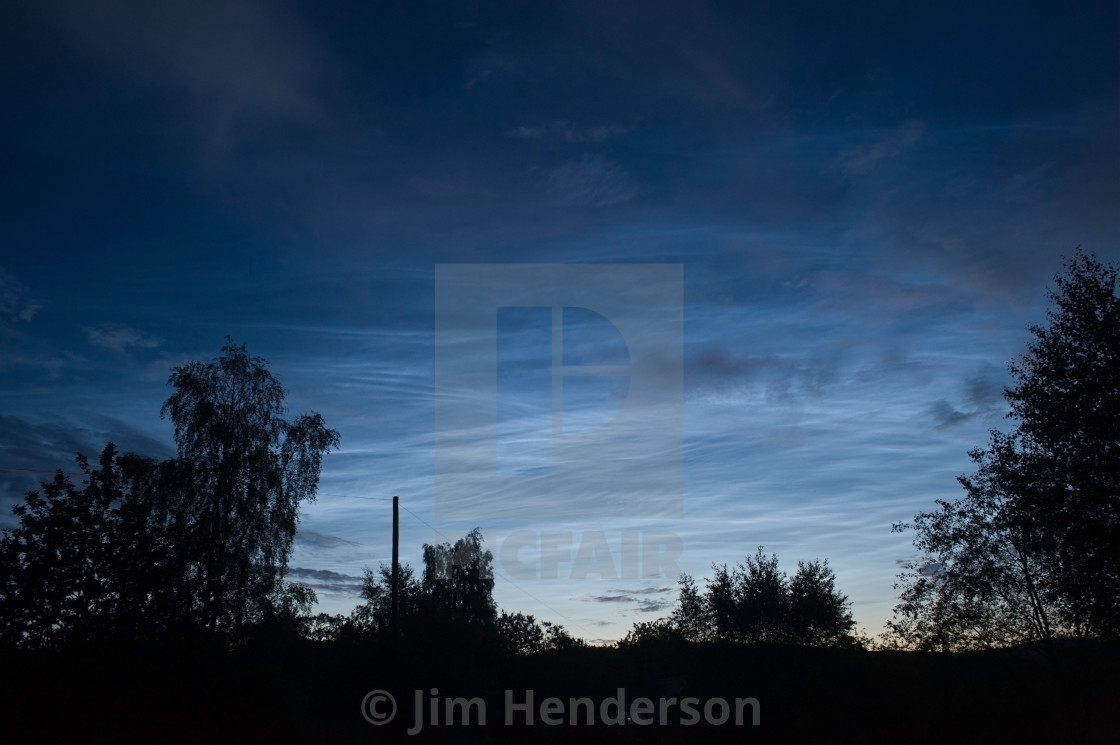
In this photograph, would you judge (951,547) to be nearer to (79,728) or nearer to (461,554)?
(79,728)

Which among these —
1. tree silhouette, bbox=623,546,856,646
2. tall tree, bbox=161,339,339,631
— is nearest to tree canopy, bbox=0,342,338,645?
tall tree, bbox=161,339,339,631

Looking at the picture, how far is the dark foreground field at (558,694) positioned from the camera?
14.7m

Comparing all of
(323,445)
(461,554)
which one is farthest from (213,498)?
(461,554)

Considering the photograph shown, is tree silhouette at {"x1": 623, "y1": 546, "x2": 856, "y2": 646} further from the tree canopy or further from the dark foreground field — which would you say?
the tree canopy

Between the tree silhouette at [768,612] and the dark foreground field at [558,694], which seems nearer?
the dark foreground field at [558,694]

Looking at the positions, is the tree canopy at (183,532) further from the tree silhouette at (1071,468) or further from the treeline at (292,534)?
the tree silhouette at (1071,468)

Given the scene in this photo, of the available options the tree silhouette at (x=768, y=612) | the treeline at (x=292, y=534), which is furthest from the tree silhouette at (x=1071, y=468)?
the tree silhouette at (x=768, y=612)

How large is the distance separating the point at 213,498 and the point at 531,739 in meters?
12.9

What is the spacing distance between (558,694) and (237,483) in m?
14.1

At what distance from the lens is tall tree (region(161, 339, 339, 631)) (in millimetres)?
21859

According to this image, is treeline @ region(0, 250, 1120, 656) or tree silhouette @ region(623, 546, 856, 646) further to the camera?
tree silhouette @ region(623, 546, 856, 646)

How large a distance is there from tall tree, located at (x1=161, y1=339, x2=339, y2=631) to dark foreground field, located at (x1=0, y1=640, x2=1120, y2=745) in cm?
296

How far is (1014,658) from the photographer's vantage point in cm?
1916

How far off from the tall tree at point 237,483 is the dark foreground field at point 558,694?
296 centimetres
